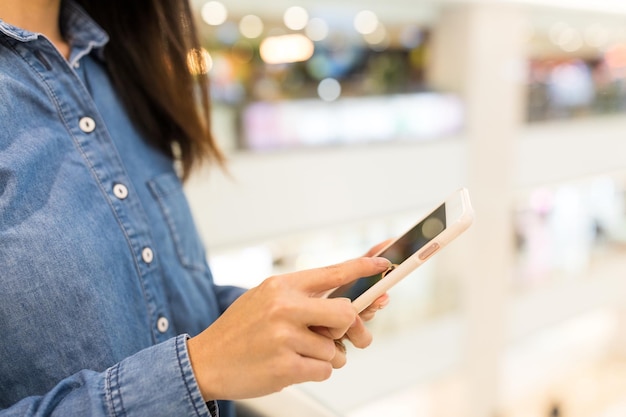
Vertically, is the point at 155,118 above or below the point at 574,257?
above

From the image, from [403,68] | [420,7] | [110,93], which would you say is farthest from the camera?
[403,68]

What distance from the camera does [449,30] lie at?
125 inches

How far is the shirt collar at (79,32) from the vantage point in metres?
0.70

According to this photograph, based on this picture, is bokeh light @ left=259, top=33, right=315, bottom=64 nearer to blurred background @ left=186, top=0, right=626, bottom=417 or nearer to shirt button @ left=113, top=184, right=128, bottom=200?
blurred background @ left=186, top=0, right=626, bottom=417

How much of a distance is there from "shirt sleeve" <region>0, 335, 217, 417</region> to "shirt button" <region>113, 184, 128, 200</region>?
0.73ft

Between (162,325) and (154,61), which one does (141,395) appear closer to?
(162,325)

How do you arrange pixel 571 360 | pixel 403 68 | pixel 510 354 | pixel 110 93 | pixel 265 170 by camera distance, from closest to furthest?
pixel 110 93, pixel 265 170, pixel 403 68, pixel 510 354, pixel 571 360

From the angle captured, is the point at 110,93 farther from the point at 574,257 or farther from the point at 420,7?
the point at 574,257

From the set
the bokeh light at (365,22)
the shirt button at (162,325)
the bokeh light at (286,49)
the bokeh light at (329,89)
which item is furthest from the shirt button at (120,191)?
the bokeh light at (365,22)

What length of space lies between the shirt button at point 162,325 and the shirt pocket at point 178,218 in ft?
0.28

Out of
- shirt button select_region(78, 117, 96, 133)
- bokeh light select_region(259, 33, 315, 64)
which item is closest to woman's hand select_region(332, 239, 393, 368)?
shirt button select_region(78, 117, 96, 133)

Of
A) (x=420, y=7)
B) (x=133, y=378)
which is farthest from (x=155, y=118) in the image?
(x=420, y=7)

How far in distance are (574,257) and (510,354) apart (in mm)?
974

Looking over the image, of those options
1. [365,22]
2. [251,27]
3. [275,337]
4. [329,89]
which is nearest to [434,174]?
[329,89]
